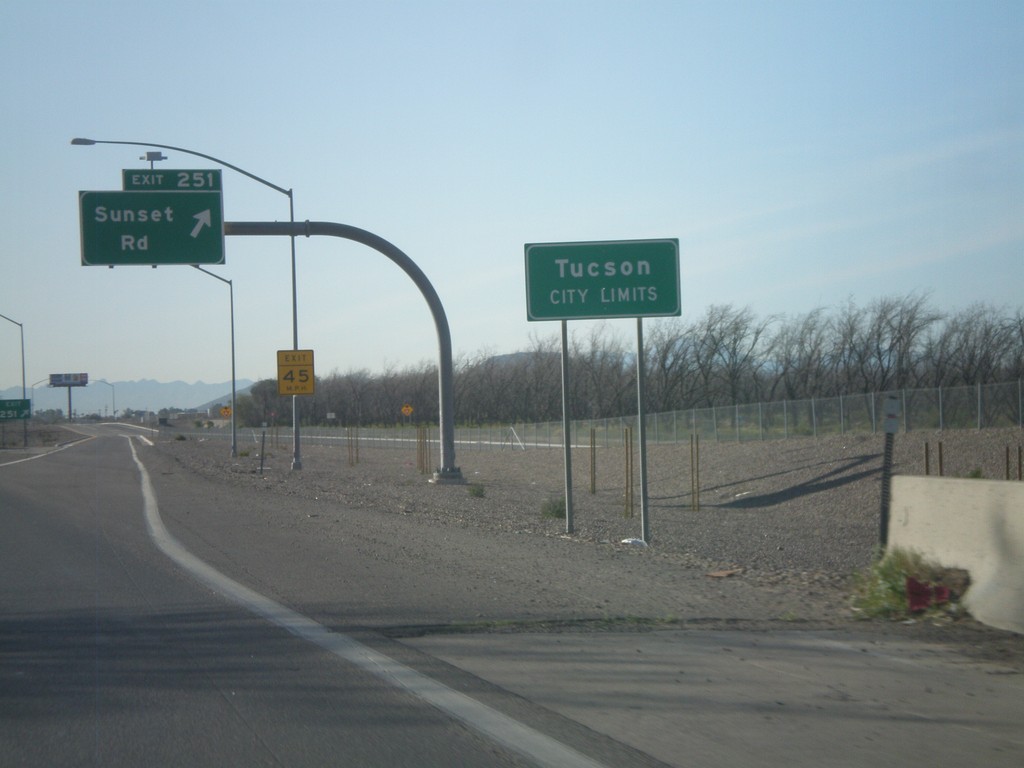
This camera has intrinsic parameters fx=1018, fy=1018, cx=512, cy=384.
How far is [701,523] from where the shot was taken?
82.4 ft

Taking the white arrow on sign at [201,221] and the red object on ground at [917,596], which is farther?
the white arrow on sign at [201,221]

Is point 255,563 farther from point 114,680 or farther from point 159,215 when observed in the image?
point 159,215

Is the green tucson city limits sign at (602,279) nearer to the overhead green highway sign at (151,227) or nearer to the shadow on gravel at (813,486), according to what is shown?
the overhead green highway sign at (151,227)

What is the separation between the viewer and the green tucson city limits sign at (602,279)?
15023 mm

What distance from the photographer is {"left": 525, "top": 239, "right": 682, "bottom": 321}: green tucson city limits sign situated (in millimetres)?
15023

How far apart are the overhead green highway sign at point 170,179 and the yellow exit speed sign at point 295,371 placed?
39.8 ft

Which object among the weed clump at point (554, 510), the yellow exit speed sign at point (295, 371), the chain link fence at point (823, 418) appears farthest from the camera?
the chain link fence at point (823, 418)

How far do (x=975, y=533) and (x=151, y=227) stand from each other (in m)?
18.8

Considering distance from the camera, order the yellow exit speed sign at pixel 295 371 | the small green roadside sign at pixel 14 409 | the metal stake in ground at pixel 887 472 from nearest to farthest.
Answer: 1. the metal stake in ground at pixel 887 472
2. the yellow exit speed sign at pixel 295 371
3. the small green roadside sign at pixel 14 409

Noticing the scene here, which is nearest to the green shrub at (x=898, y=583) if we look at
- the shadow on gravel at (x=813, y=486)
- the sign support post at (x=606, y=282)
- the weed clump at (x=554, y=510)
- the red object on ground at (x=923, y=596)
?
the red object on ground at (x=923, y=596)

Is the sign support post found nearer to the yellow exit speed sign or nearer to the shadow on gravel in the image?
the shadow on gravel

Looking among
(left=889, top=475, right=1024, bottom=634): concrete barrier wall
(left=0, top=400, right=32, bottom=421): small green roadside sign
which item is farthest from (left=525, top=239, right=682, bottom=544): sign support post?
(left=0, top=400, right=32, bottom=421): small green roadside sign

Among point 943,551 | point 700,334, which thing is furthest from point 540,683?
point 700,334

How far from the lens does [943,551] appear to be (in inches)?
352
